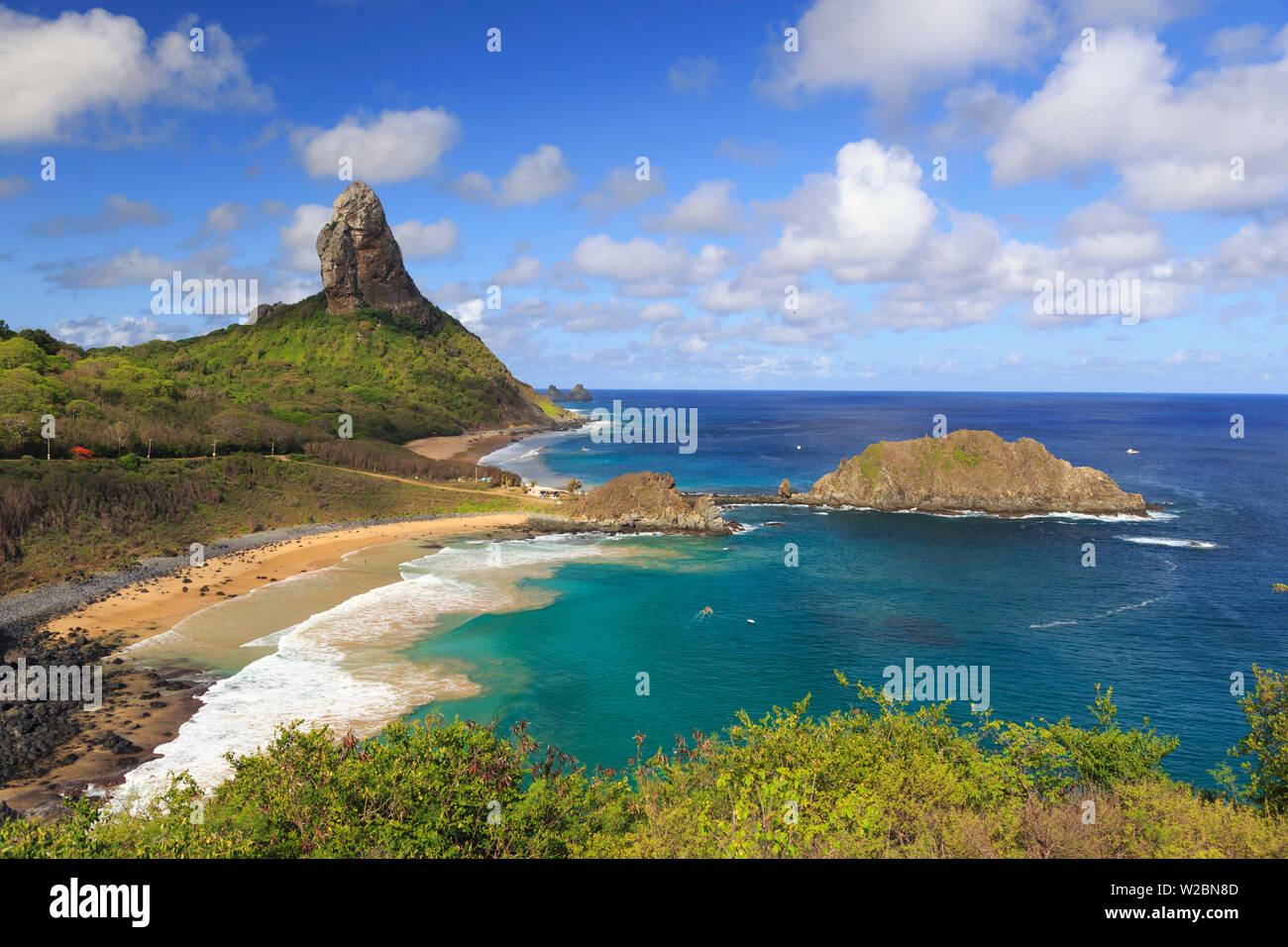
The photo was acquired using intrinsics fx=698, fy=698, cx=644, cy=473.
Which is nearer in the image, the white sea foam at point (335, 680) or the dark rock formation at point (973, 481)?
the white sea foam at point (335, 680)

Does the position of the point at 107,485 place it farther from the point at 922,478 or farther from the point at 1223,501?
the point at 1223,501

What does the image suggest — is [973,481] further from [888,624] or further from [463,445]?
[463,445]

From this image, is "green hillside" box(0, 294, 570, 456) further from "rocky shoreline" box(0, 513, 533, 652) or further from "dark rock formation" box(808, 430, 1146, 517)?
"dark rock formation" box(808, 430, 1146, 517)

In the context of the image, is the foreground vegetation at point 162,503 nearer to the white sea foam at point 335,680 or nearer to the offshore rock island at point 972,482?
the white sea foam at point 335,680

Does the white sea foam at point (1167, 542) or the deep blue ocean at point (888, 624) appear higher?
the white sea foam at point (1167, 542)

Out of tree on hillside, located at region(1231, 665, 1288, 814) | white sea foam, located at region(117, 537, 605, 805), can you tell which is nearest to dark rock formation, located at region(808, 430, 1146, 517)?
white sea foam, located at region(117, 537, 605, 805)

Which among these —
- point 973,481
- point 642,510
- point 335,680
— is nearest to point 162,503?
point 335,680

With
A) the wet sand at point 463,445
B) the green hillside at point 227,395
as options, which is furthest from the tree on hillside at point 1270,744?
the wet sand at point 463,445
